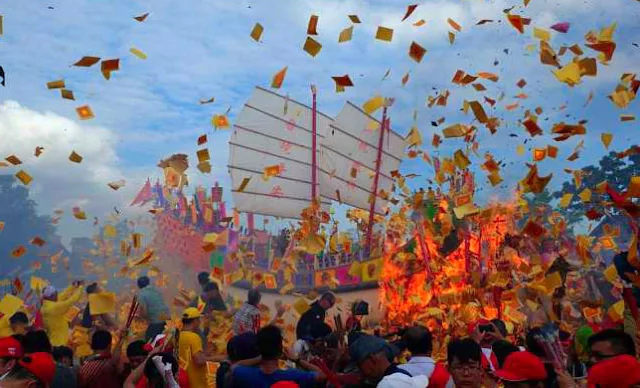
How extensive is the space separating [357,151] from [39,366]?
3430 cm

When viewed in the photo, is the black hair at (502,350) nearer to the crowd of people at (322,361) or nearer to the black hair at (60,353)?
the crowd of people at (322,361)

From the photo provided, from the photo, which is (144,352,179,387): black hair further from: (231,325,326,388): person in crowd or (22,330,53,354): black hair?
(22,330,53,354): black hair

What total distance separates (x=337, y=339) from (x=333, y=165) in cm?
3249

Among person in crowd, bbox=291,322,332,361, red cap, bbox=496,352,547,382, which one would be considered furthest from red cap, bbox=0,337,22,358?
red cap, bbox=496,352,547,382

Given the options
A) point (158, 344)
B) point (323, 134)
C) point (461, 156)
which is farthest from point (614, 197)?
point (323, 134)

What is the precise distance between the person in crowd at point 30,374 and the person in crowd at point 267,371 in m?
1.10

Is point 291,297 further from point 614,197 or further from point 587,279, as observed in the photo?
point 614,197

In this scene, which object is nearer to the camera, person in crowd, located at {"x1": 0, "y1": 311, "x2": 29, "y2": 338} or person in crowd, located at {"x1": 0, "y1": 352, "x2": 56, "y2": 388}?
person in crowd, located at {"x1": 0, "y1": 352, "x2": 56, "y2": 388}

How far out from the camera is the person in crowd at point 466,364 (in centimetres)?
372

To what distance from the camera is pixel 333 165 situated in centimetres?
3753

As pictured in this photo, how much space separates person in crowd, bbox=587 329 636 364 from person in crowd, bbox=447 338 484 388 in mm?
691

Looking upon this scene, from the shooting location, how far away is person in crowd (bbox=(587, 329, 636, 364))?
10.7 feet

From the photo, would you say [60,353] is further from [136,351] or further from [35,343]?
[136,351]

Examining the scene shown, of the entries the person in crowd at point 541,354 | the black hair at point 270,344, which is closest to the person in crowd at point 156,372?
the black hair at point 270,344
